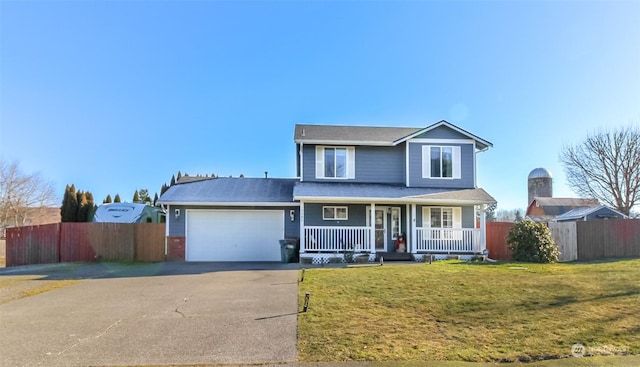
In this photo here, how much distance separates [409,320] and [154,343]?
4.03 metres

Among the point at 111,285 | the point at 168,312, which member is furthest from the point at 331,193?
the point at 168,312

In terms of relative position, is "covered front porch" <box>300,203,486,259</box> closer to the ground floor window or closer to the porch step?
the porch step

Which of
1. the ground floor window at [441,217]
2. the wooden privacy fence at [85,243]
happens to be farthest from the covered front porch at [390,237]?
the wooden privacy fence at [85,243]

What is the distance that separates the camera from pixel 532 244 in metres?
15.3

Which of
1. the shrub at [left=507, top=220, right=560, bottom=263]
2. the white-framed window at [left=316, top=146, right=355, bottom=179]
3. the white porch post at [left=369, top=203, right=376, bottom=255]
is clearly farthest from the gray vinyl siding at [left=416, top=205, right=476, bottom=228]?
the white-framed window at [left=316, top=146, right=355, bottom=179]

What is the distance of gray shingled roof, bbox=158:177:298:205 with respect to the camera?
17.2 m

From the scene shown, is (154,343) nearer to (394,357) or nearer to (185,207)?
(394,357)

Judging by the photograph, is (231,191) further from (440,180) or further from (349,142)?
(440,180)

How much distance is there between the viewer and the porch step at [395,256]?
16.5m

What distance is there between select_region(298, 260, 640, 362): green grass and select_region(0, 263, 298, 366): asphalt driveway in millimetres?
665

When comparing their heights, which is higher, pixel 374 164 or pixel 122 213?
pixel 374 164

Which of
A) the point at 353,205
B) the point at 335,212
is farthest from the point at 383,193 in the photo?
the point at 335,212

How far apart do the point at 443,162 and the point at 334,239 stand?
6552 millimetres

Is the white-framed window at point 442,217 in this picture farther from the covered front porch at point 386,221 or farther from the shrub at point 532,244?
the shrub at point 532,244
